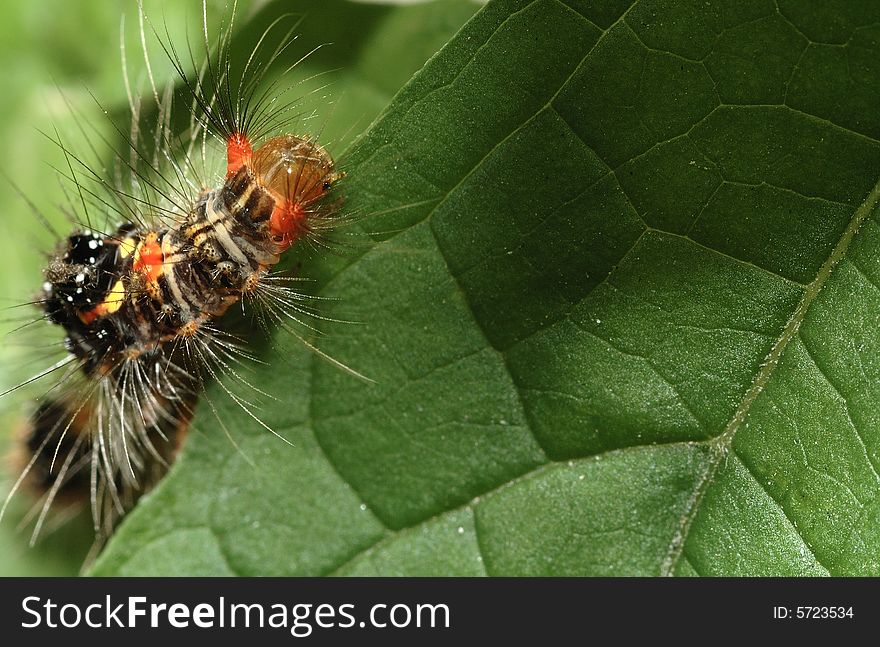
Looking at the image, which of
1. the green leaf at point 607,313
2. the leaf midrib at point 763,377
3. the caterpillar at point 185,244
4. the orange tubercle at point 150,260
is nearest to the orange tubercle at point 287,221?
the caterpillar at point 185,244

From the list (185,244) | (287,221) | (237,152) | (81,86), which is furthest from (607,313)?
(81,86)

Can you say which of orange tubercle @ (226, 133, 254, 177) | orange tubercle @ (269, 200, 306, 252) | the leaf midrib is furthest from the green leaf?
orange tubercle @ (226, 133, 254, 177)

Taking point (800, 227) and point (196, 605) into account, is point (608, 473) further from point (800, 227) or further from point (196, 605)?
point (196, 605)

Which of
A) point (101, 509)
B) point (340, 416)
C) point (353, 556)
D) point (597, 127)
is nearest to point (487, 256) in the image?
point (597, 127)

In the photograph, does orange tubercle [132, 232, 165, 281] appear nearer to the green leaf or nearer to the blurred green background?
the blurred green background

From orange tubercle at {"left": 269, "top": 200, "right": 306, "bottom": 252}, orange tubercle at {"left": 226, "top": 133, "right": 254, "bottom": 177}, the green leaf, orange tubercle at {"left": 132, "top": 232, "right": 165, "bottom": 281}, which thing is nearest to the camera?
the green leaf

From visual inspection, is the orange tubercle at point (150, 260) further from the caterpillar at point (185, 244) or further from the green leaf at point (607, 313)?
the green leaf at point (607, 313)

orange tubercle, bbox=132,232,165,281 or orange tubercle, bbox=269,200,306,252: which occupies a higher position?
orange tubercle, bbox=132,232,165,281

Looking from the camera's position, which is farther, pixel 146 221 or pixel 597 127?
pixel 146 221
